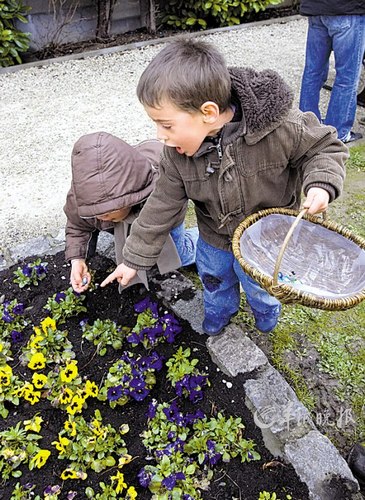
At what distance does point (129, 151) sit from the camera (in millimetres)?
2135

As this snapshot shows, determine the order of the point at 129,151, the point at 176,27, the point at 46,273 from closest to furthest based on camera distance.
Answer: the point at 129,151, the point at 46,273, the point at 176,27

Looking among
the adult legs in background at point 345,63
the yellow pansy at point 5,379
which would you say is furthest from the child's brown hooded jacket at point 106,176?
the adult legs in background at point 345,63

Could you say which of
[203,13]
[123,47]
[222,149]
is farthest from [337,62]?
[203,13]

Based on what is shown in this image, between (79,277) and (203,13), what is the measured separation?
18.1ft

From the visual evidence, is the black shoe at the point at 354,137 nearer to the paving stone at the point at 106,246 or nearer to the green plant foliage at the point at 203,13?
the paving stone at the point at 106,246

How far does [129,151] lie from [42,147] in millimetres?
2432

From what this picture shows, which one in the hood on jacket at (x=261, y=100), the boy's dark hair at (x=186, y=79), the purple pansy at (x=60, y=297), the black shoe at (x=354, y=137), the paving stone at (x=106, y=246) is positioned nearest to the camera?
the boy's dark hair at (x=186, y=79)

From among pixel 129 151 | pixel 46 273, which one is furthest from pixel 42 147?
pixel 129 151

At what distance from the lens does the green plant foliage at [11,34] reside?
548 cm

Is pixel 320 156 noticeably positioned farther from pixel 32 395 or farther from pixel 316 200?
pixel 32 395

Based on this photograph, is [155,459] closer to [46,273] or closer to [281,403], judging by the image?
[281,403]

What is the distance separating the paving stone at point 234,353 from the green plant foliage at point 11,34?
461 cm

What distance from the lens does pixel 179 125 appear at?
5.16ft

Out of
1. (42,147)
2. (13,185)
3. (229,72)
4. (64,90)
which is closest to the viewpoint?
(229,72)
